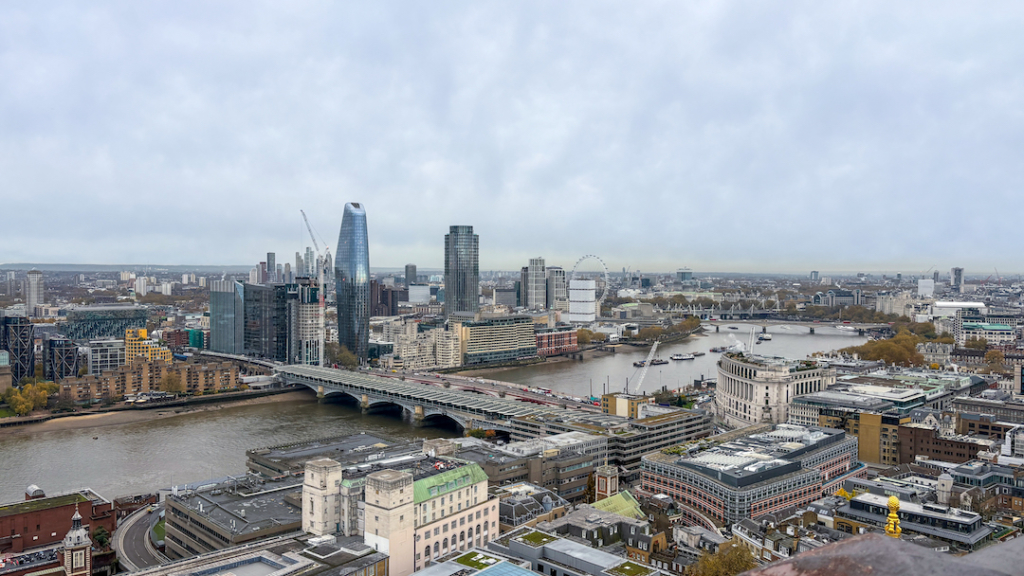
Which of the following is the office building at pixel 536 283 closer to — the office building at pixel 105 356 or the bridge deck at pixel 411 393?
the bridge deck at pixel 411 393

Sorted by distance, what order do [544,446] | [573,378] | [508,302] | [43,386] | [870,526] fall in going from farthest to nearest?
[508,302], [573,378], [43,386], [544,446], [870,526]

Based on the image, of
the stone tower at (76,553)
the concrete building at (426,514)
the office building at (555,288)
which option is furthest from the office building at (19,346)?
the office building at (555,288)

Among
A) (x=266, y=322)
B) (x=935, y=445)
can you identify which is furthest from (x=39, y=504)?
(x=266, y=322)

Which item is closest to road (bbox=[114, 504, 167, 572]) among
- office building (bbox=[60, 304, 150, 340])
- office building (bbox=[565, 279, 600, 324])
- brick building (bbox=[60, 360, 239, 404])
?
brick building (bbox=[60, 360, 239, 404])

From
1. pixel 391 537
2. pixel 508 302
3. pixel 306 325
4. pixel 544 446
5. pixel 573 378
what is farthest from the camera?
pixel 508 302

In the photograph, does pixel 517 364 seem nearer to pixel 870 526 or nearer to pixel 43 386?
pixel 43 386

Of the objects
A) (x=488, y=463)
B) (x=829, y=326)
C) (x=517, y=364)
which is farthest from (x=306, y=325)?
(x=829, y=326)
